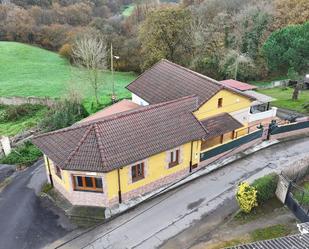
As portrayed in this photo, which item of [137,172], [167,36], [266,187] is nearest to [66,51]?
[167,36]

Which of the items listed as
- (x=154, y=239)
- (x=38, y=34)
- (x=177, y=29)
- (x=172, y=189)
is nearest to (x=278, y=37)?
(x=177, y=29)

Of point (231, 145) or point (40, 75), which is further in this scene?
point (40, 75)

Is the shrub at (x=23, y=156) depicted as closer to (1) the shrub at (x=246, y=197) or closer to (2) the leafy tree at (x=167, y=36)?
(1) the shrub at (x=246, y=197)

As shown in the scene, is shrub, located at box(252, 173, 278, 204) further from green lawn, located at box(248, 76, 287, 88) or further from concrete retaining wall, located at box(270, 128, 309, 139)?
green lawn, located at box(248, 76, 287, 88)

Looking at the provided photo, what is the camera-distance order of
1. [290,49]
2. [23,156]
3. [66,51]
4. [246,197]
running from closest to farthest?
[246,197], [23,156], [290,49], [66,51]

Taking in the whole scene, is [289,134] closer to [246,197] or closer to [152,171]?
[246,197]

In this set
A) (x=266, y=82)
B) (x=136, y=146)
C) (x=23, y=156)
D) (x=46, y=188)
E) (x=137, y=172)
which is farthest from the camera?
(x=266, y=82)

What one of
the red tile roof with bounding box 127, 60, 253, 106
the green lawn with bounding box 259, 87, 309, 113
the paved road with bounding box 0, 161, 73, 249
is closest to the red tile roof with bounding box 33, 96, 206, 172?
the red tile roof with bounding box 127, 60, 253, 106
